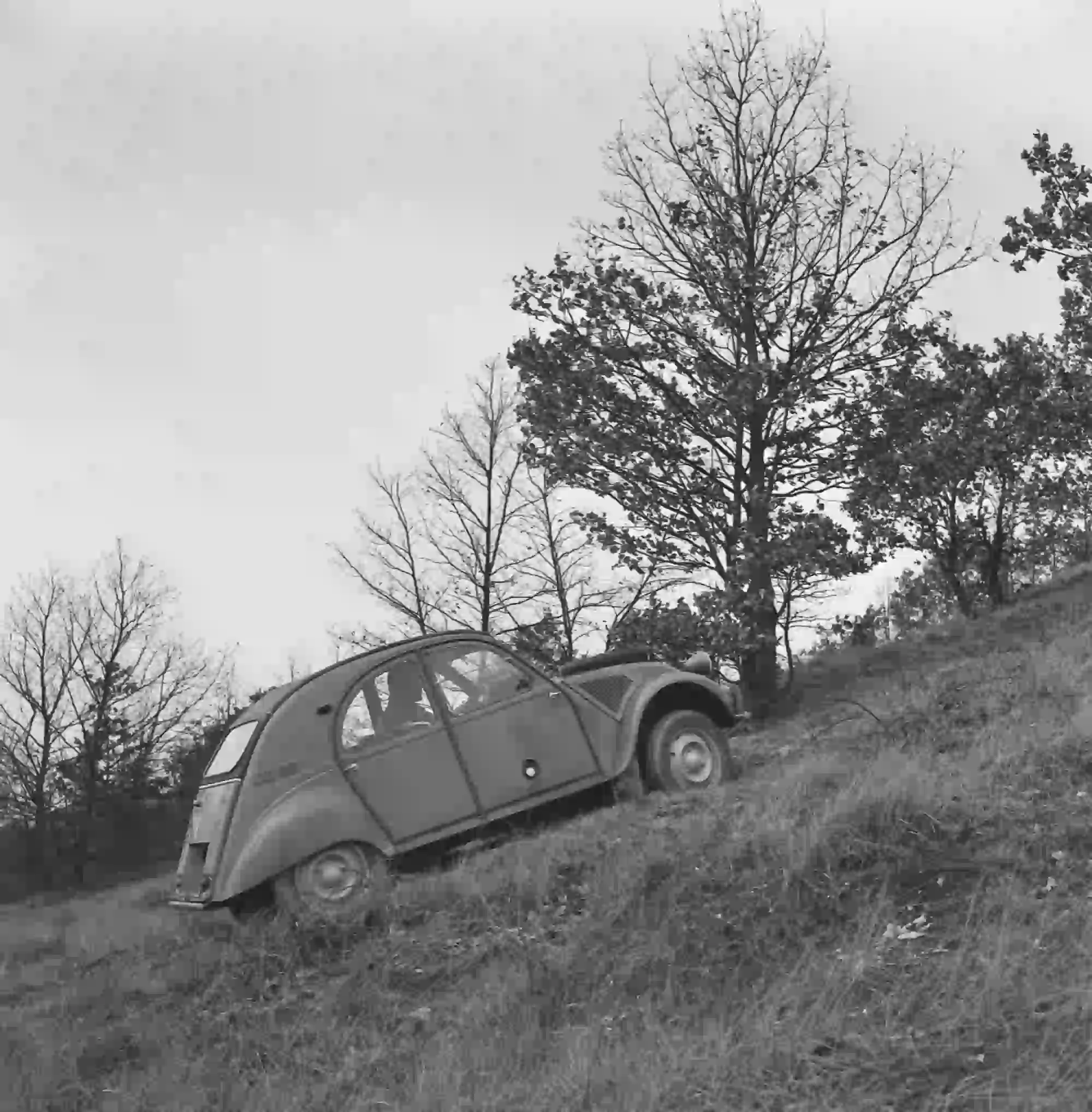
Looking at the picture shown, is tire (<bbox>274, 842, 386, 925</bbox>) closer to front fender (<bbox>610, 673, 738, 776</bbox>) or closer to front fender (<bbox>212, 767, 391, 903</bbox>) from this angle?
front fender (<bbox>212, 767, 391, 903</bbox>)

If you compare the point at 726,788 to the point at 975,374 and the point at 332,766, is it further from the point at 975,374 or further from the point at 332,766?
the point at 975,374

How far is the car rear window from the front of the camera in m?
8.92

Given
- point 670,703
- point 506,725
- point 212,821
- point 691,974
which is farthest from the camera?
point 670,703

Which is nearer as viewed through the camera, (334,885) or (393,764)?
(334,885)

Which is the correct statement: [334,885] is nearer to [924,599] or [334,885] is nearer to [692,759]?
[692,759]

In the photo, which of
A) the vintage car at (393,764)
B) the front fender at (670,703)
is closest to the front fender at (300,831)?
the vintage car at (393,764)

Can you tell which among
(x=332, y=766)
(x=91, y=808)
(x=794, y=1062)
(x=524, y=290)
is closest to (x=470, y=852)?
(x=332, y=766)

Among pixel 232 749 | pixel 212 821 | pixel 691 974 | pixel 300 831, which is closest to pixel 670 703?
pixel 300 831

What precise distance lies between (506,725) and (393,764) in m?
0.92

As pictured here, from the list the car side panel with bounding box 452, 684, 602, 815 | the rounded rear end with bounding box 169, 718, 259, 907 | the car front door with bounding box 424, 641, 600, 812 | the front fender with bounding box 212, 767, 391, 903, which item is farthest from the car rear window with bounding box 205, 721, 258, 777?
the car side panel with bounding box 452, 684, 602, 815

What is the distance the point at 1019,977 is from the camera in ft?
17.2

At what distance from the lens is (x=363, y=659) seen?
9258mm

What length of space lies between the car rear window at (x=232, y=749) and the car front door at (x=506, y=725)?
4.37 feet

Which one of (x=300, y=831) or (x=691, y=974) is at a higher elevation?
(x=300, y=831)
